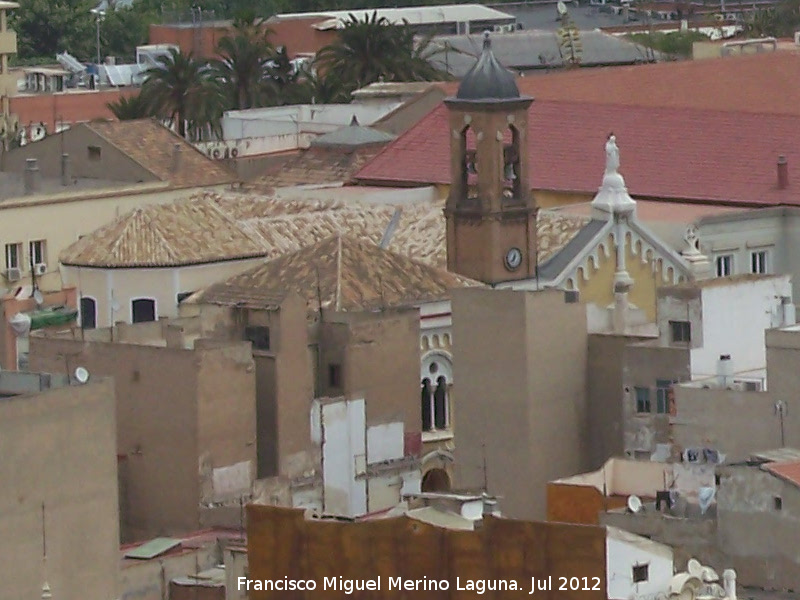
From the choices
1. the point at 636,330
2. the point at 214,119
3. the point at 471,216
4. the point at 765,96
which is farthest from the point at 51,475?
the point at 214,119

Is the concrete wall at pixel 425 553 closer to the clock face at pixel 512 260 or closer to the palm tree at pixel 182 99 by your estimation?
the clock face at pixel 512 260

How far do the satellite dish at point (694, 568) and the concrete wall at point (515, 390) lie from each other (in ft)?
37.9

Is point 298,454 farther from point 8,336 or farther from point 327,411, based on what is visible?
point 8,336

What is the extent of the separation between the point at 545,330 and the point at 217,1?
107417 mm

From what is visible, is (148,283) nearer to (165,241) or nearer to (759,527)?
(165,241)

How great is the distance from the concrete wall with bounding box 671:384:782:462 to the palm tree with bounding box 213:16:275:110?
57.2 meters

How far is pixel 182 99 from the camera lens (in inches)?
4267

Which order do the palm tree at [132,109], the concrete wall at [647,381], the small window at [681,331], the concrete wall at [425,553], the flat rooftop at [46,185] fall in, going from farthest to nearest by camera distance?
the palm tree at [132,109] < the flat rooftop at [46,185] < the small window at [681,331] < the concrete wall at [647,381] < the concrete wall at [425,553]

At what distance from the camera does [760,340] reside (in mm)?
60844

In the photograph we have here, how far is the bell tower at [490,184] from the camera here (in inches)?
3024

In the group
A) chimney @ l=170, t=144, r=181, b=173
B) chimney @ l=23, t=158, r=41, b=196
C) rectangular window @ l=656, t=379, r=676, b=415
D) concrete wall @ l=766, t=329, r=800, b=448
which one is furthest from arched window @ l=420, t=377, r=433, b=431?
chimney @ l=170, t=144, r=181, b=173

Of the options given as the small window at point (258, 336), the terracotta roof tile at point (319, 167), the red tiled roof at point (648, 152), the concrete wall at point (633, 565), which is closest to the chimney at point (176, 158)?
the terracotta roof tile at point (319, 167)

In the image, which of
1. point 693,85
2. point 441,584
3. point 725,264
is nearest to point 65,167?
point 725,264

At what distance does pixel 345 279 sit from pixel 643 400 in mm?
10449
